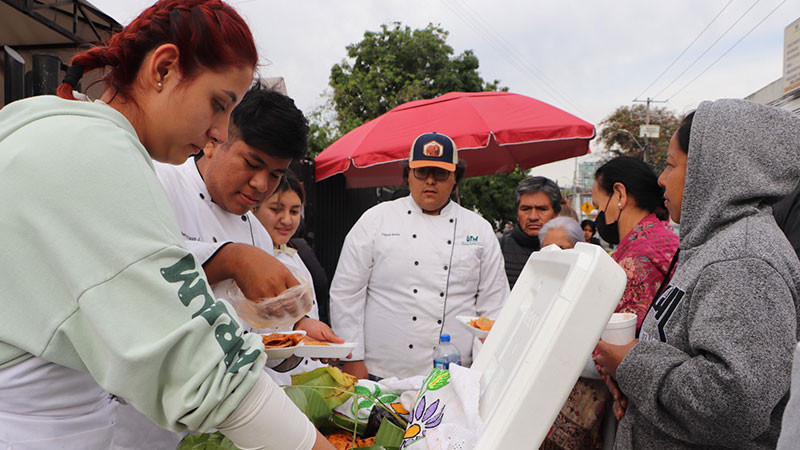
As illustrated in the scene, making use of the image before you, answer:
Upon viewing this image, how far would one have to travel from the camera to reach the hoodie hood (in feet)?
5.04

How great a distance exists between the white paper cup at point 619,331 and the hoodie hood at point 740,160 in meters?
0.37

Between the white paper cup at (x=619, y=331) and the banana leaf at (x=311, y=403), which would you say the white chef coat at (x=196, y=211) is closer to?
the banana leaf at (x=311, y=403)

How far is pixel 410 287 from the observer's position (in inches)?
135

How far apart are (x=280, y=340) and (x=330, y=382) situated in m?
0.30

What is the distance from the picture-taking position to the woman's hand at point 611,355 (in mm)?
1553

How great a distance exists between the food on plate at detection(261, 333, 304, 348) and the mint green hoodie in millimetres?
857

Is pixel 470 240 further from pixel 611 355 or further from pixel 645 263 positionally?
pixel 611 355

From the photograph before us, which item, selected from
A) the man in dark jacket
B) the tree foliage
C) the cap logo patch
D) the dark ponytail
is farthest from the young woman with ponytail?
the tree foliage

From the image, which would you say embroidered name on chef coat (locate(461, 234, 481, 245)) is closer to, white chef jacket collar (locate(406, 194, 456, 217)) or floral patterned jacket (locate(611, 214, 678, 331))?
white chef jacket collar (locate(406, 194, 456, 217))

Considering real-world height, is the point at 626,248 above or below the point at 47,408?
above

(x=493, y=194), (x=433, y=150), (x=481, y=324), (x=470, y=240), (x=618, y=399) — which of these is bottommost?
(x=481, y=324)

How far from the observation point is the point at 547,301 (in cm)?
92

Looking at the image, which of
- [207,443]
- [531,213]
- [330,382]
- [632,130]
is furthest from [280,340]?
[632,130]

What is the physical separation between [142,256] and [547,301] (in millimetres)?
675
